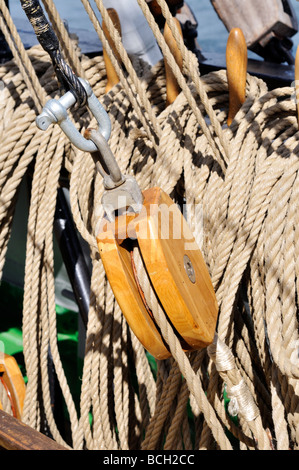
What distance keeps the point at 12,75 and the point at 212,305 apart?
990 millimetres

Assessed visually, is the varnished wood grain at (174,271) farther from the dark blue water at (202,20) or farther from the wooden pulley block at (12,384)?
the dark blue water at (202,20)

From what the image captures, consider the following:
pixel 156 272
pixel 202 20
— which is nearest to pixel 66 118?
pixel 156 272

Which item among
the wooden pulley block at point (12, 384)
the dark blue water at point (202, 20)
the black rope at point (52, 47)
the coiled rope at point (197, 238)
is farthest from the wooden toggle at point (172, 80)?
the dark blue water at point (202, 20)

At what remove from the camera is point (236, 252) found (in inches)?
44.7

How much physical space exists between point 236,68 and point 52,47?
615mm

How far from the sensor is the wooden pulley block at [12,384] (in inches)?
58.6

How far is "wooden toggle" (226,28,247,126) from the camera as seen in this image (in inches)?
51.2

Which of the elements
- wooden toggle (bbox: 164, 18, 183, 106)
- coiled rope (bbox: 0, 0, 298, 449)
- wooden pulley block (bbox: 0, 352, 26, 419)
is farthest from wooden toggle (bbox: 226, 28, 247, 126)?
wooden pulley block (bbox: 0, 352, 26, 419)

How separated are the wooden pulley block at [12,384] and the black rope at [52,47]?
91 cm

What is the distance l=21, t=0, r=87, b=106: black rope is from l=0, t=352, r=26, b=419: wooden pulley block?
0.91 meters

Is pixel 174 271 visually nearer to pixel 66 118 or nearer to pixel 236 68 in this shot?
pixel 66 118

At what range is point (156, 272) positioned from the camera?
0.83m

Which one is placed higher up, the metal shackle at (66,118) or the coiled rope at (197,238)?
the metal shackle at (66,118)

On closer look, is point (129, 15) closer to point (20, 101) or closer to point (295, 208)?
point (20, 101)
